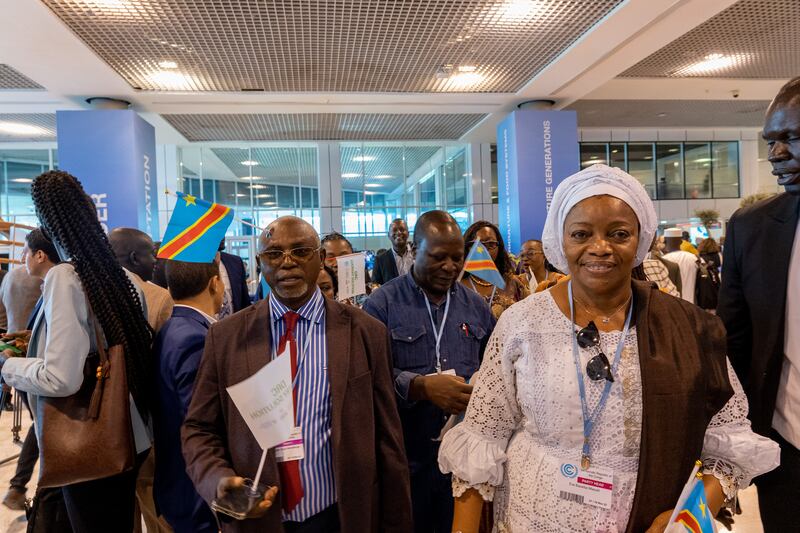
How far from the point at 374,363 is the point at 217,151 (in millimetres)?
13347

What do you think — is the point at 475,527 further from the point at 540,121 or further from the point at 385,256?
the point at 540,121

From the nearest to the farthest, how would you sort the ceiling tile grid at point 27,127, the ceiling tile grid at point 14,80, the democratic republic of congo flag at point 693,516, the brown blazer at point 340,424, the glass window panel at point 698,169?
1. the democratic republic of congo flag at point 693,516
2. the brown blazer at point 340,424
3. the ceiling tile grid at point 14,80
4. the ceiling tile grid at point 27,127
5. the glass window panel at point 698,169

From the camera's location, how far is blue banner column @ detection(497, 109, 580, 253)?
10.1 meters

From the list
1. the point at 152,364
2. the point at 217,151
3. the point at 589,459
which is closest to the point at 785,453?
the point at 589,459

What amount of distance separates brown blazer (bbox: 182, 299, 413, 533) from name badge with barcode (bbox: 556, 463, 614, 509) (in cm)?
61

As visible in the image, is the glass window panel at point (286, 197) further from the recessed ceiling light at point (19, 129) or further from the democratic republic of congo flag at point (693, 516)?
the democratic republic of congo flag at point (693, 516)

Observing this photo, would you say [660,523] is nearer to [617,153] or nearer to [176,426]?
[176,426]

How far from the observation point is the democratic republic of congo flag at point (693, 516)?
1.12m

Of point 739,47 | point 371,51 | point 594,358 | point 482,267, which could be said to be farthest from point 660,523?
point 739,47

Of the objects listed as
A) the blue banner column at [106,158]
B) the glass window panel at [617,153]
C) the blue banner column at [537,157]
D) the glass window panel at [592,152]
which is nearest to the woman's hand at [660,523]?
the blue banner column at [106,158]

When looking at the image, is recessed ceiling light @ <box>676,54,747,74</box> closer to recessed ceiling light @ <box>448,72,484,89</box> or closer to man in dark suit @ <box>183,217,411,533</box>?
recessed ceiling light @ <box>448,72,484,89</box>

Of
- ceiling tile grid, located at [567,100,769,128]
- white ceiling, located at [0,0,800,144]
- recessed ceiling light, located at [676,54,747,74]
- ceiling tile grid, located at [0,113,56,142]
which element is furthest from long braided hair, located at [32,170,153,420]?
ceiling tile grid, located at [567,100,769,128]

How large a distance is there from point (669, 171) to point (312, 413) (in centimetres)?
Result: 1668

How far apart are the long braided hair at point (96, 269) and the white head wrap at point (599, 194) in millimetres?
1660
